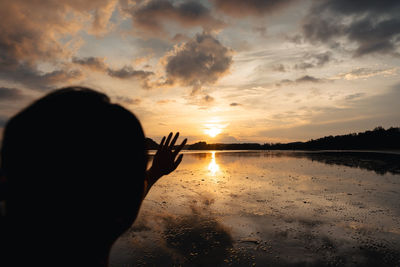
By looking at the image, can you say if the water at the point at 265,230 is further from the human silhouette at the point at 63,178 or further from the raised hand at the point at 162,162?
the human silhouette at the point at 63,178

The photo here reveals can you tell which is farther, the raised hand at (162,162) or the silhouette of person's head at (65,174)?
the raised hand at (162,162)

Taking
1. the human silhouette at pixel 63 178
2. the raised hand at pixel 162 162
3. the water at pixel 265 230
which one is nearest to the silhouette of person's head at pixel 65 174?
the human silhouette at pixel 63 178

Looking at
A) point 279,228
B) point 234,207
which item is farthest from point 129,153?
point 234,207

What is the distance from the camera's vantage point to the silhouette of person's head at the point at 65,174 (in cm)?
75

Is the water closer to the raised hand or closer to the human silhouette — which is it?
the raised hand

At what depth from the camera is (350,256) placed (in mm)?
5262

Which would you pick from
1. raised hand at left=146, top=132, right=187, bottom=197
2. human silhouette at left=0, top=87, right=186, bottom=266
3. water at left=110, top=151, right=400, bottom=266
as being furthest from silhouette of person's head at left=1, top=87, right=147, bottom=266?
water at left=110, top=151, right=400, bottom=266

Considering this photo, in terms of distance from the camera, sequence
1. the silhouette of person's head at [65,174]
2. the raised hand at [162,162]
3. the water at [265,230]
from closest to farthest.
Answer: the silhouette of person's head at [65,174], the raised hand at [162,162], the water at [265,230]

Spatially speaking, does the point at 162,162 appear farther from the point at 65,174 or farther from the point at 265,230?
the point at 265,230

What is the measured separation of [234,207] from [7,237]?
924cm

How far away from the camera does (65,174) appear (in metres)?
0.77

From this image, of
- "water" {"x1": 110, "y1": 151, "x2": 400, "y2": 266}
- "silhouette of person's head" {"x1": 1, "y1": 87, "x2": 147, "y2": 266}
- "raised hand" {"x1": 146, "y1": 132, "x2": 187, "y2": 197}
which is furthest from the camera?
"water" {"x1": 110, "y1": 151, "x2": 400, "y2": 266}

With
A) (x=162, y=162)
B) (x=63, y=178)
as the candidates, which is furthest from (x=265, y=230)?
(x=63, y=178)

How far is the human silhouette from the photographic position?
75 centimetres
